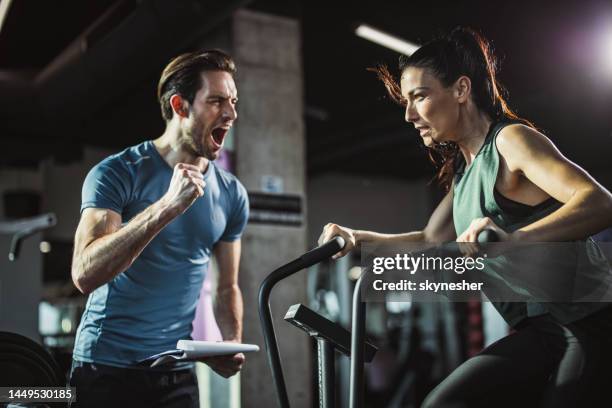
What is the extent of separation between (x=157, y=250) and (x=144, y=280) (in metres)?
0.09

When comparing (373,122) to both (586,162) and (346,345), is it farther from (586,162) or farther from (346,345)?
(346,345)

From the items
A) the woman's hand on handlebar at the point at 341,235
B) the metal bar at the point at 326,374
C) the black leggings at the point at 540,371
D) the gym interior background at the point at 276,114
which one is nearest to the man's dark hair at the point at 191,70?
the gym interior background at the point at 276,114

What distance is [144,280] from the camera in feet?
6.39

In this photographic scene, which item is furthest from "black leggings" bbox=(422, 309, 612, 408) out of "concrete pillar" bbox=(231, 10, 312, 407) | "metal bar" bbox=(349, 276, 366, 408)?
Result: "concrete pillar" bbox=(231, 10, 312, 407)

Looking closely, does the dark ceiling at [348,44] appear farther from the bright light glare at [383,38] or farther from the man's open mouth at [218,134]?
the man's open mouth at [218,134]

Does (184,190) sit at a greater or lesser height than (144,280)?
greater

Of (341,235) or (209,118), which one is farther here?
(209,118)

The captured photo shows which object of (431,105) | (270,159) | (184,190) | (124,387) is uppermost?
(270,159)

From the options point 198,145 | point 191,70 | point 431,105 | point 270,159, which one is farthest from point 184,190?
point 270,159

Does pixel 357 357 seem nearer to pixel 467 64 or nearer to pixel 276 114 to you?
pixel 467 64

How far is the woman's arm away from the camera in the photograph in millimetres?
1321

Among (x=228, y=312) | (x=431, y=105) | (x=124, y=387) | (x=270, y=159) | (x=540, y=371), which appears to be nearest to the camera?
(x=540, y=371)

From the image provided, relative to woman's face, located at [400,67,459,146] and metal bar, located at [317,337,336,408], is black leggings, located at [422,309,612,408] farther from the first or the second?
woman's face, located at [400,67,459,146]

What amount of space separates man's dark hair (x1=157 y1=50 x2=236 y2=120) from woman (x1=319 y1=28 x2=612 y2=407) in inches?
23.0
